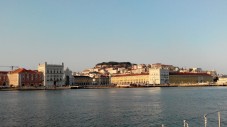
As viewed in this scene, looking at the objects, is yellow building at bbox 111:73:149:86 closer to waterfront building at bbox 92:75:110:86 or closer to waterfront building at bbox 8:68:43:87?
waterfront building at bbox 92:75:110:86

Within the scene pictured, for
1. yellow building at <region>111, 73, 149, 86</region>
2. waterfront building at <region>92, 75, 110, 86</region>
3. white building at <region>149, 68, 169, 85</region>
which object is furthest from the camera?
waterfront building at <region>92, 75, 110, 86</region>

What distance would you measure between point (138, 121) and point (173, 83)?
144m

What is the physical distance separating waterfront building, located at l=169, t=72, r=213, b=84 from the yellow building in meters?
12.7

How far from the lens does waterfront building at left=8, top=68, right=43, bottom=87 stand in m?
126

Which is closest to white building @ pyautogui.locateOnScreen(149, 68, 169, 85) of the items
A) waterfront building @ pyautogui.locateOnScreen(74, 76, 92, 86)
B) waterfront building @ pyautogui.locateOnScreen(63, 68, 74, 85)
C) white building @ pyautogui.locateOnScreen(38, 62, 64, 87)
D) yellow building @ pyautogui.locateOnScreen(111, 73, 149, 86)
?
yellow building @ pyautogui.locateOnScreen(111, 73, 149, 86)

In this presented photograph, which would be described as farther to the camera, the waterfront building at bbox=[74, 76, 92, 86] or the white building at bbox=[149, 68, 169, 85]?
the white building at bbox=[149, 68, 169, 85]

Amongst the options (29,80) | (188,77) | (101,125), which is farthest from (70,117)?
(188,77)

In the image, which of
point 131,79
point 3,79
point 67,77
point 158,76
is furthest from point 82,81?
point 3,79

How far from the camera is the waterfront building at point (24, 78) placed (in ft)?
413

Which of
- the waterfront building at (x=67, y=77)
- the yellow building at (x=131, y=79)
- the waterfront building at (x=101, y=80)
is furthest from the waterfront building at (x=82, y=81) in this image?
the yellow building at (x=131, y=79)

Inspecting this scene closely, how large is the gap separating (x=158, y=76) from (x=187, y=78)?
18.8 metres

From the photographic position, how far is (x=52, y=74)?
135 metres

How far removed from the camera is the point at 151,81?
168 meters

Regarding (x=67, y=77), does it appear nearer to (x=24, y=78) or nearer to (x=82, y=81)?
(x=82, y=81)
